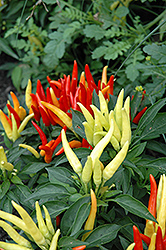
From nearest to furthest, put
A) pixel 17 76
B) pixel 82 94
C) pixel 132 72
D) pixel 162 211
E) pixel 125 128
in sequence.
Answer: pixel 162 211, pixel 125 128, pixel 82 94, pixel 132 72, pixel 17 76

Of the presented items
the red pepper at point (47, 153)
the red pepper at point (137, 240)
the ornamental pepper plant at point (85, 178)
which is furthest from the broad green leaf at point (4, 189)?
the red pepper at point (137, 240)

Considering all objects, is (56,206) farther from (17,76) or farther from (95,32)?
(17,76)

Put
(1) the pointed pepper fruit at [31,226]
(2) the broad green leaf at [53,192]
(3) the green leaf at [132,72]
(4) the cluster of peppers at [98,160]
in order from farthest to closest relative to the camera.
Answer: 1. (3) the green leaf at [132,72]
2. (2) the broad green leaf at [53,192]
3. (4) the cluster of peppers at [98,160]
4. (1) the pointed pepper fruit at [31,226]

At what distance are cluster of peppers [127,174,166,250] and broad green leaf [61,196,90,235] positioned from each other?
216mm

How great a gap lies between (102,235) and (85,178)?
0.24m

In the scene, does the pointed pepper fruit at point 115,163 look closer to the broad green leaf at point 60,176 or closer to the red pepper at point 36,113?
the broad green leaf at point 60,176

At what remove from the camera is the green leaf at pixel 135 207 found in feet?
3.09

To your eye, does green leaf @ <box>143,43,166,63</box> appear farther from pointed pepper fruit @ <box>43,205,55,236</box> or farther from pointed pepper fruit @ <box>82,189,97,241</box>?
pointed pepper fruit @ <box>43,205,55,236</box>

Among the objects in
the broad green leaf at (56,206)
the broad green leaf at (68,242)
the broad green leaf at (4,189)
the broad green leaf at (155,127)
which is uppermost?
the broad green leaf at (4,189)

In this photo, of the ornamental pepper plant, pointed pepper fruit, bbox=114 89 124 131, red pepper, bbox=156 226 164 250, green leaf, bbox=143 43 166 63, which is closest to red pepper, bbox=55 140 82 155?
the ornamental pepper plant

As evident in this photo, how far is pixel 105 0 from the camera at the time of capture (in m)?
2.16

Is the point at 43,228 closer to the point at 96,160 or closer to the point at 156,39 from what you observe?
the point at 96,160

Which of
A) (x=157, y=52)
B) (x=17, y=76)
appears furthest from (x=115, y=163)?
(x=17, y=76)

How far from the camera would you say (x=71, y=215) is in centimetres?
104
